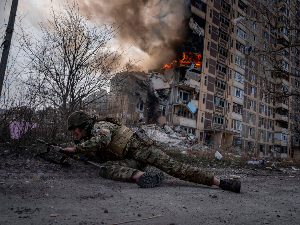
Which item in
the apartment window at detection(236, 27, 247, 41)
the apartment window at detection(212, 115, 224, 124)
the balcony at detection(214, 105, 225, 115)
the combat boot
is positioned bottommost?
the combat boot

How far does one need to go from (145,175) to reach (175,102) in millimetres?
20201

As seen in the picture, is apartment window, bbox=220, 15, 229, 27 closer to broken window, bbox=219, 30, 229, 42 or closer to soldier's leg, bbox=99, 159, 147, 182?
broken window, bbox=219, 30, 229, 42

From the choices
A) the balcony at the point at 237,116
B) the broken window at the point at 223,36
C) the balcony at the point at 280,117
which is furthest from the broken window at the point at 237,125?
the balcony at the point at 280,117

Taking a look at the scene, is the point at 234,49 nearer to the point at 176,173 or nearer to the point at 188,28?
the point at 188,28

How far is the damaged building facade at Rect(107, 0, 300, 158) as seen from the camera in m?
23.3

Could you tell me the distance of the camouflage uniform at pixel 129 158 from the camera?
10.2ft

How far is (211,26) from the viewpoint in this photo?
25.5m

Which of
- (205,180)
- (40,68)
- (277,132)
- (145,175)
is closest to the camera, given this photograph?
(145,175)

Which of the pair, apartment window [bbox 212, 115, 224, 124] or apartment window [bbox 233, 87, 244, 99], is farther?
apartment window [bbox 233, 87, 244, 99]

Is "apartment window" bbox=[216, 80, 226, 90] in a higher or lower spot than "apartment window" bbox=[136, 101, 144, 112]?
higher

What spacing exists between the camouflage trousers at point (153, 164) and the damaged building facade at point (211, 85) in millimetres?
17100

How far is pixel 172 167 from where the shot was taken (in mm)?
3207

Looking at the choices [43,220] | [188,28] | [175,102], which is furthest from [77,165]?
[188,28]

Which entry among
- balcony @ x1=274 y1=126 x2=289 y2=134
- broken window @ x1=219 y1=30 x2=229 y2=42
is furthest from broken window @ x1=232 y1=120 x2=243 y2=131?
balcony @ x1=274 y1=126 x2=289 y2=134
